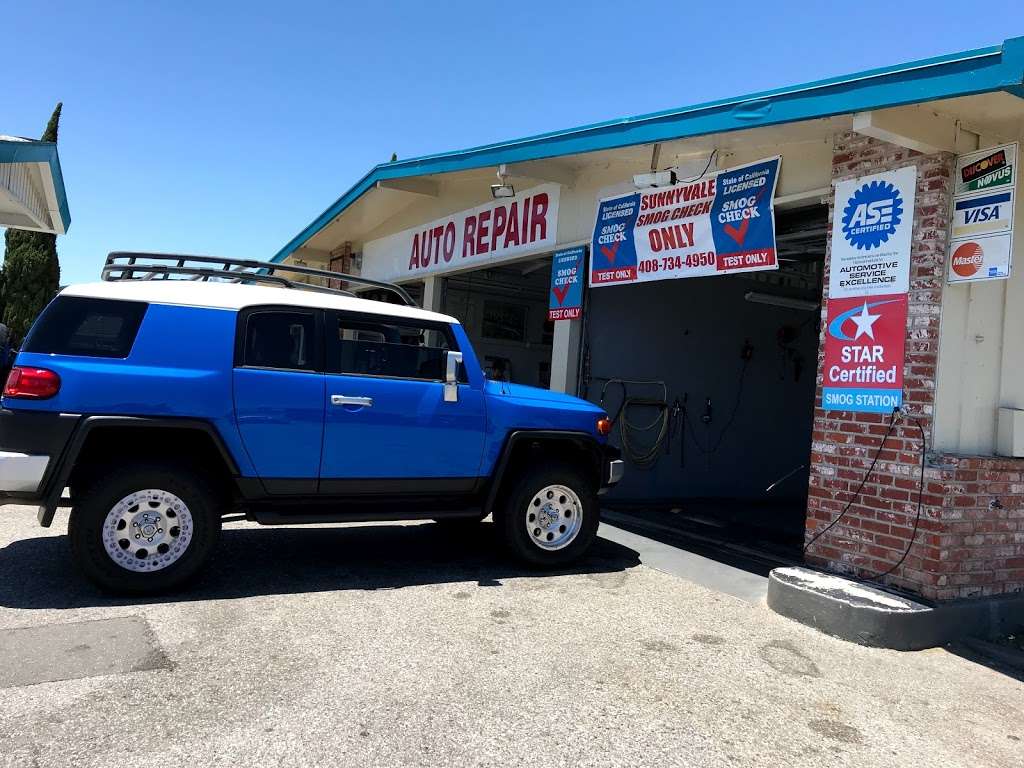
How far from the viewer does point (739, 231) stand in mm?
6719

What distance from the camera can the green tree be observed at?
29438mm

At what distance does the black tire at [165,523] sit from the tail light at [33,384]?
60 centimetres

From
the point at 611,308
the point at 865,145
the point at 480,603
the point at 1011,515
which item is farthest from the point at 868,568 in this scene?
the point at 611,308

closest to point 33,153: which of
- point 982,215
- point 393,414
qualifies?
point 393,414

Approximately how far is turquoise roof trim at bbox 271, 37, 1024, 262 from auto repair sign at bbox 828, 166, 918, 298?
78 centimetres

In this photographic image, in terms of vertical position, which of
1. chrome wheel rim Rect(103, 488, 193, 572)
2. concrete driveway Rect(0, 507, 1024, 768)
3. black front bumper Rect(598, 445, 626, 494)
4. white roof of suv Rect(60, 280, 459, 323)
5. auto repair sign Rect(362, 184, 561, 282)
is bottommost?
concrete driveway Rect(0, 507, 1024, 768)

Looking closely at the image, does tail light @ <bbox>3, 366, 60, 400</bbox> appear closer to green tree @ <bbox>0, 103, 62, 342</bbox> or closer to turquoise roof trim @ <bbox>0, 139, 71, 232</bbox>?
turquoise roof trim @ <bbox>0, 139, 71, 232</bbox>

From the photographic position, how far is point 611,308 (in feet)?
30.7

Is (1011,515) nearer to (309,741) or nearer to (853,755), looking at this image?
(853,755)

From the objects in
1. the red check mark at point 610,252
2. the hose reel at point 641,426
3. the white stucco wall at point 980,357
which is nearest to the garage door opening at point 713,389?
the hose reel at point 641,426

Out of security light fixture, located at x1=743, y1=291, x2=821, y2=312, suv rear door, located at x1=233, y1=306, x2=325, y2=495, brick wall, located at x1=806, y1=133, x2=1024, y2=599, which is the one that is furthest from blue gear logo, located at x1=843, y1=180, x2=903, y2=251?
security light fixture, located at x1=743, y1=291, x2=821, y2=312

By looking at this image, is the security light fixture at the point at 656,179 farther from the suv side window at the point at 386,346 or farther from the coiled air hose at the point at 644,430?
the coiled air hose at the point at 644,430

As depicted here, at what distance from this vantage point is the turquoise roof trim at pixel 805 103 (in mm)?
4234

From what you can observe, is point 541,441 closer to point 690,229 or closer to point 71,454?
point 690,229
